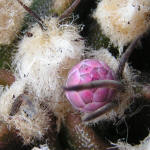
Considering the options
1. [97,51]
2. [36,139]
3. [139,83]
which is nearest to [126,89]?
[139,83]

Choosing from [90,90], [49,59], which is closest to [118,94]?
[90,90]

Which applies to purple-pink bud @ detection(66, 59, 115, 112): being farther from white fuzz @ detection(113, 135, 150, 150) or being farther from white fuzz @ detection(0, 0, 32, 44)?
white fuzz @ detection(0, 0, 32, 44)

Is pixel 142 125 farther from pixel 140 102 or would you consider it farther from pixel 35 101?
pixel 35 101

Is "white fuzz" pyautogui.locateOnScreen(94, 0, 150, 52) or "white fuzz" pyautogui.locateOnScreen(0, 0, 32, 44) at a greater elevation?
"white fuzz" pyautogui.locateOnScreen(0, 0, 32, 44)

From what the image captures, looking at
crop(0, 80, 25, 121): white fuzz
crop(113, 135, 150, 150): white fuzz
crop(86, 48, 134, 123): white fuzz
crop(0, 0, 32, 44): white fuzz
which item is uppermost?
crop(0, 0, 32, 44): white fuzz

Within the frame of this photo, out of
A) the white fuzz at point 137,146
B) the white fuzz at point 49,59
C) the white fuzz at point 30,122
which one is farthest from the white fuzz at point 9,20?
the white fuzz at point 137,146

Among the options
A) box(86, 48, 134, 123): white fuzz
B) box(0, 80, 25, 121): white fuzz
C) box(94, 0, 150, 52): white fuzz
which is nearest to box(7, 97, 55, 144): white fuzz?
box(0, 80, 25, 121): white fuzz

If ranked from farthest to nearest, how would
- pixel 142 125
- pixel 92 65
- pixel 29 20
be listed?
pixel 29 20, pixel 142 125, pixel 92 65
